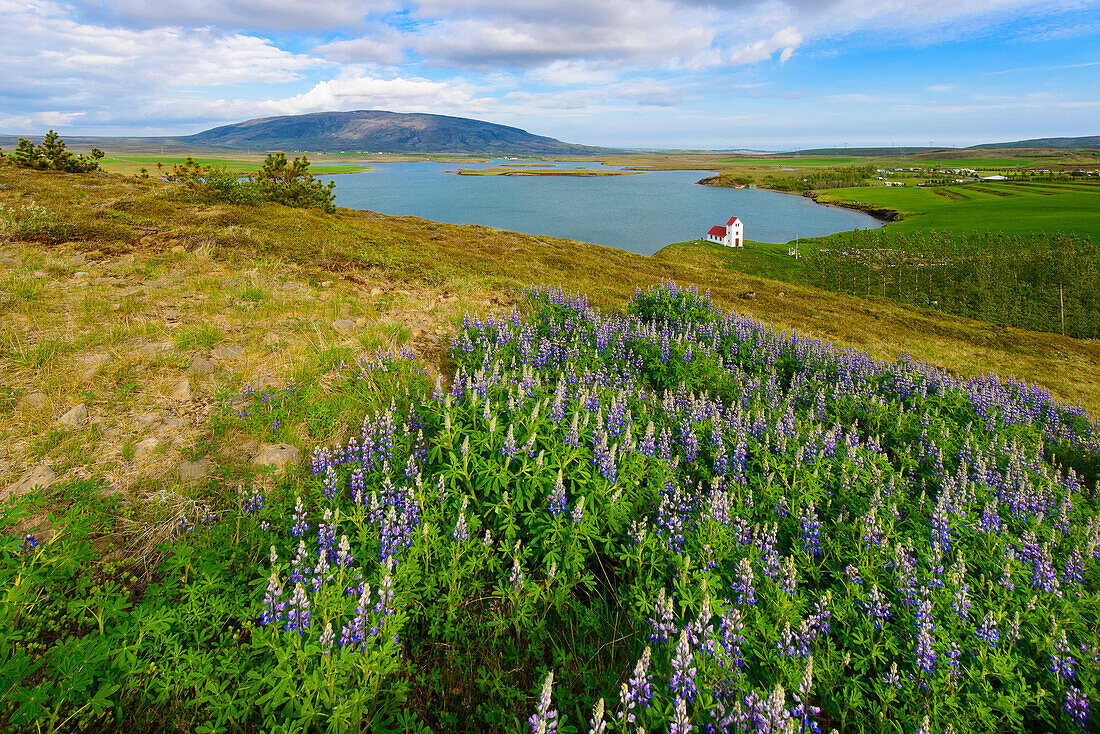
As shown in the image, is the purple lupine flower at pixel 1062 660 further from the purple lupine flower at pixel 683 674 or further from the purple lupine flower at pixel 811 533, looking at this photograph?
the purple lupine flower at pixel 683 674

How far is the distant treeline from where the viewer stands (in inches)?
2421

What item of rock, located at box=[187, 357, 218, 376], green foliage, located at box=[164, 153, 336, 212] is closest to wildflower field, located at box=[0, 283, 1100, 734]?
rock, located at box=[187, 357, 218, 376]

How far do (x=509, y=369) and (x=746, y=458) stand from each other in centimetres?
459

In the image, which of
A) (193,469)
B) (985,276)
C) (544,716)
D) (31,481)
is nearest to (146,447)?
(193,469)

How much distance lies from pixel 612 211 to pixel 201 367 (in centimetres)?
11437

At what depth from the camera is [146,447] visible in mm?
5672

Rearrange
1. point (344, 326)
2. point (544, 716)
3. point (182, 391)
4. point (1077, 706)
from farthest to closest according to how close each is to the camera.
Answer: point (344, 326) → point (182, 391) → point (1077, 706) → point (544, 716)

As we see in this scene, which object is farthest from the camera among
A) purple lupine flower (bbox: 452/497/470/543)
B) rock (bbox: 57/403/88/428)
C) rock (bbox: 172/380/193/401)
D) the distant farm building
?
the distant farm building

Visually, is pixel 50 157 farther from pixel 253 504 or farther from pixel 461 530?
pixel 461 530

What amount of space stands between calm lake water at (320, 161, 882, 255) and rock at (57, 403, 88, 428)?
6874 cm

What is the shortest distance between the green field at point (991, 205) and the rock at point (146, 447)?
402 feet

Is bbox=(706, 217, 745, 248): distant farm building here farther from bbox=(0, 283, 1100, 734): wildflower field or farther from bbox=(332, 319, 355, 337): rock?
bbox=(0, 283, 1100, 734): wildflower field

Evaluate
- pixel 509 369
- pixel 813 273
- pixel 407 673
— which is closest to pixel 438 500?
pixel 407 673

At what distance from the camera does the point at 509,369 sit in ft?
28.9
